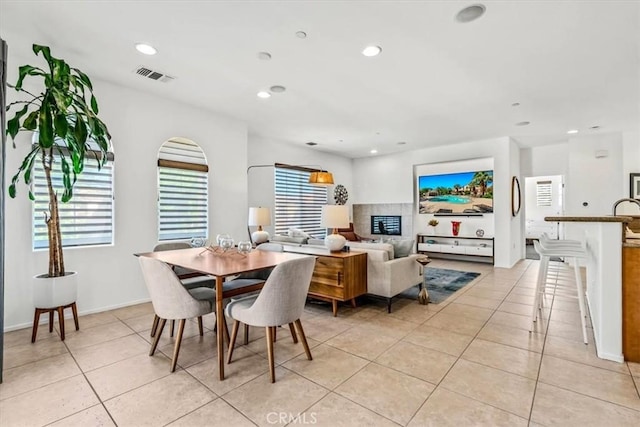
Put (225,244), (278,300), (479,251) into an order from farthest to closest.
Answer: (479,251)
(225,244)
(278,300)

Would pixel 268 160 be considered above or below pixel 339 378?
above

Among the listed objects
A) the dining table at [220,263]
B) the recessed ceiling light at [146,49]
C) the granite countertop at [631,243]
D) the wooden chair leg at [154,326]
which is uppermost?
the recessed ceiling light at [146,49]

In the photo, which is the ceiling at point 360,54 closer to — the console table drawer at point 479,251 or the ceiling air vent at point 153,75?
the ceiling air vent at point 153,75

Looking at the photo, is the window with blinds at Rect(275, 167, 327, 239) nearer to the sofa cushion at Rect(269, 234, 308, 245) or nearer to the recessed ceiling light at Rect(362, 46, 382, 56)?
the sofa cushion at Rect(269, 234, 308, 245)

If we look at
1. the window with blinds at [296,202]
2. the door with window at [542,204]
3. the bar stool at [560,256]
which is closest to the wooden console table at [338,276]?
the bar stool at [560,256]

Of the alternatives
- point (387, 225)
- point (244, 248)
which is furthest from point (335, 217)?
point (387, 225)

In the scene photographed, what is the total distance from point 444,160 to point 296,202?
369cm

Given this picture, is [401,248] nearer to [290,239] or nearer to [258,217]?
[290,239]

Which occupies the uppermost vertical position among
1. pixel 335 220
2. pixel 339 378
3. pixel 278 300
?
pixel 335 220

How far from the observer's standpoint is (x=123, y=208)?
12.6 ft

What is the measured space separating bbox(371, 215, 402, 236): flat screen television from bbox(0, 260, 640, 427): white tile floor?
15.8 feet

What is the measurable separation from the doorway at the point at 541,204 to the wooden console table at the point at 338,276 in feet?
26.5

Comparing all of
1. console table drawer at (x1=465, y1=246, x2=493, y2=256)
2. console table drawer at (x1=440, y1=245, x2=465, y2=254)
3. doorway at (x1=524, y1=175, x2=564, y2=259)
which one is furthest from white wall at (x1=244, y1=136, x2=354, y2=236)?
doorway at (x1=524, y1=175, x2=564, y2=259)

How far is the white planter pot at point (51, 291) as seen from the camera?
113 inches
